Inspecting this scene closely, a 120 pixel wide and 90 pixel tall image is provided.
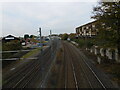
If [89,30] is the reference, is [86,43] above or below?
below

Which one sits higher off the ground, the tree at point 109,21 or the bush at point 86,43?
the tree at point 109,21

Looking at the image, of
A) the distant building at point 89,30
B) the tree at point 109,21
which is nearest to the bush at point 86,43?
the distant building at point 89,30

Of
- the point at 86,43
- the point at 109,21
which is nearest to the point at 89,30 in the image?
the point at 109,21

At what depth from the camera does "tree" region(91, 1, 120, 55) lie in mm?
9966

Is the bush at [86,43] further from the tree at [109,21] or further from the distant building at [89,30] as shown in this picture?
the tree at [109,21]

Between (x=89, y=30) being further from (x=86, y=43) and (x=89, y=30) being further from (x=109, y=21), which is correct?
(x=86, y=43)

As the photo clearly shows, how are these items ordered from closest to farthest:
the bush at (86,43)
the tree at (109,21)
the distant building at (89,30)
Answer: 1. the tree at (109,21)
2. the distant building at (89,30)
3. the bush at (86,43)

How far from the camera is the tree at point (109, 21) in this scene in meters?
9.97

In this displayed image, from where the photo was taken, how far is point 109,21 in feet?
34.3

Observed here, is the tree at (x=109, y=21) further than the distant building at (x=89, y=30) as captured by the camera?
No

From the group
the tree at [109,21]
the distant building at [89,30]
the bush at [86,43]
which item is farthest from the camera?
the bush at [86,43]

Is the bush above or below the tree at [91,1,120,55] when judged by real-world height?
below

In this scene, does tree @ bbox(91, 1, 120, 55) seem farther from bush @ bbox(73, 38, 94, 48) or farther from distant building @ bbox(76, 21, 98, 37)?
bush @ bbox(73, 38, 94, 48)

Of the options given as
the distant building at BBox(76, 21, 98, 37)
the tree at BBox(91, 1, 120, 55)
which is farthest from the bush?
the tree at BBox(91, 1, 120, 55)
